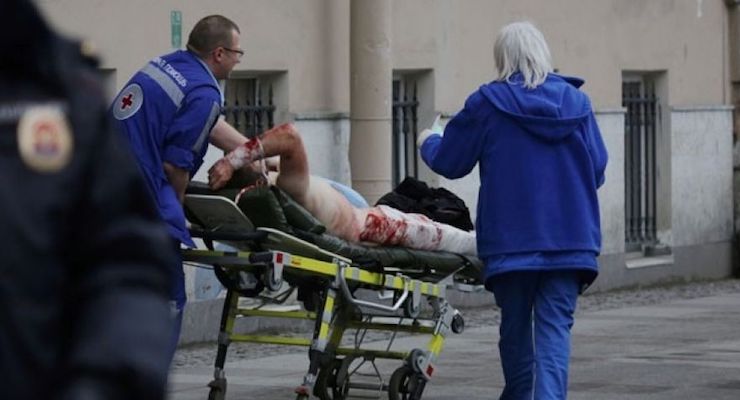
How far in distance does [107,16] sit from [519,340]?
18.2ft

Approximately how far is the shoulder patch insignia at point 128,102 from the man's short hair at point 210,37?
398 mm

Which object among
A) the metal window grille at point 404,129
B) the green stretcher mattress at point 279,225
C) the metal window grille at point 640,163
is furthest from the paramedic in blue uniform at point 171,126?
the metal window grille at point 640,163

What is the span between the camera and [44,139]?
7.21 feet

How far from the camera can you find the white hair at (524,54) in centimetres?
753

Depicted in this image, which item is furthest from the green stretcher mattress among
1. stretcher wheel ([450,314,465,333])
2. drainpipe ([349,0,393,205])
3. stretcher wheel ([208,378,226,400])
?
drainpipe ([349,0,393,205])

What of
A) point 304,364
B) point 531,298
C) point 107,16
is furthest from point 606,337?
point 531,298

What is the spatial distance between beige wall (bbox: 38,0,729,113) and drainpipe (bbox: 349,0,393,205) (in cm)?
20

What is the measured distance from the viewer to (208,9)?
13125 millimetres

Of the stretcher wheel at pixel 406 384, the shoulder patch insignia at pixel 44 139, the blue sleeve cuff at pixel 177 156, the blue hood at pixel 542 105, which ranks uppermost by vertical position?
the blue hood at pixel 542 105

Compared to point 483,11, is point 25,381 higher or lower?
lower

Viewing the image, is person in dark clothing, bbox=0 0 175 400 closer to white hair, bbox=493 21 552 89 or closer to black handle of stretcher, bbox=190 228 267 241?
white hair, bbox=493 21 552 89

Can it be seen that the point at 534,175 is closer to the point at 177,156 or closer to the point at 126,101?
the point at 177,156

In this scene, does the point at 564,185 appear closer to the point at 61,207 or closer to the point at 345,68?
the point at 61,207

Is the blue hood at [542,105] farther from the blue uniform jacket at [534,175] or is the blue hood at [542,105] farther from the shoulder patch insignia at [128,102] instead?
the shoulder patch insignia at [128,102]
